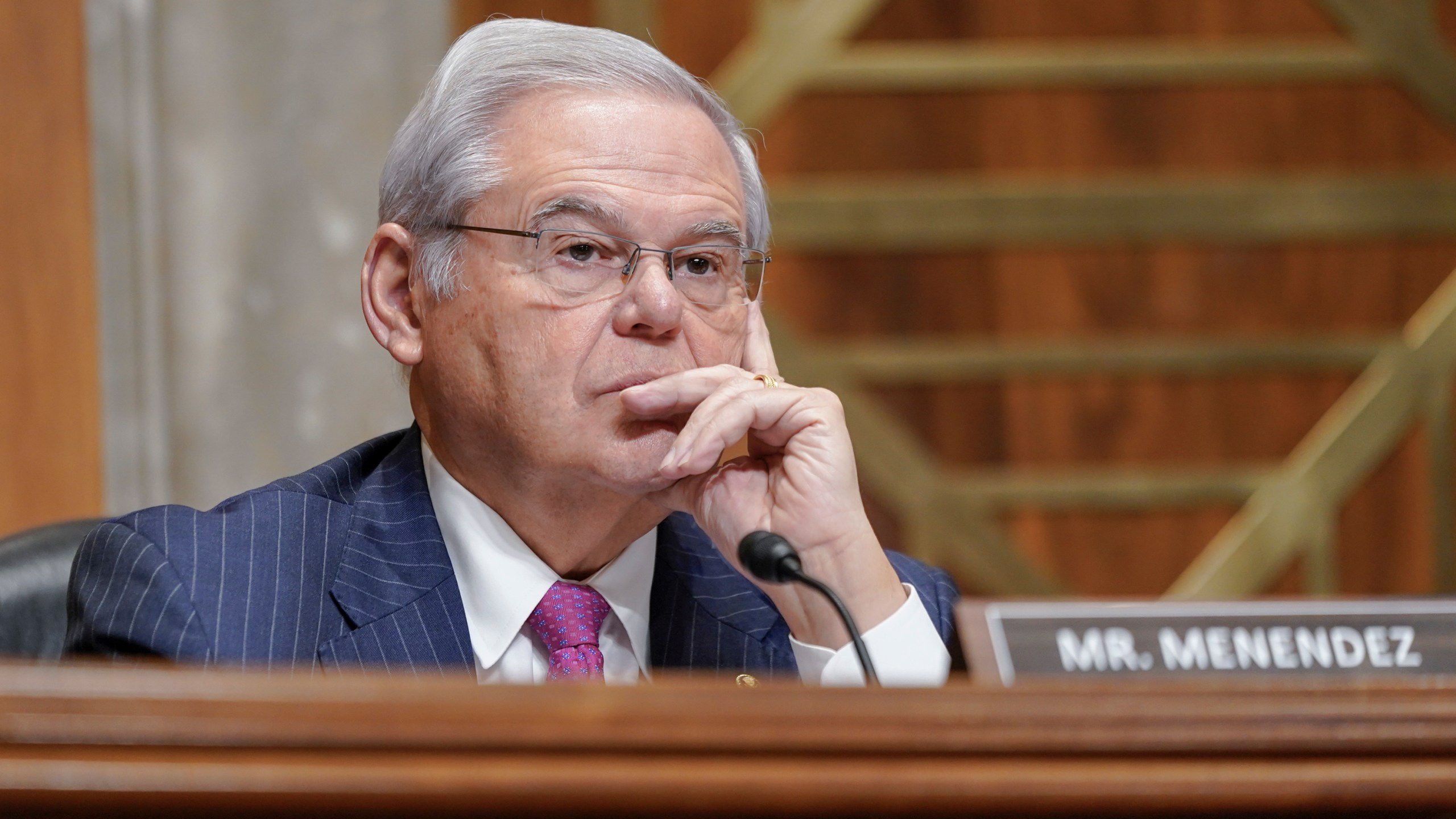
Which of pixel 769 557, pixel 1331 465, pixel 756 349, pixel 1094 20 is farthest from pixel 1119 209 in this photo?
pixel 769 557

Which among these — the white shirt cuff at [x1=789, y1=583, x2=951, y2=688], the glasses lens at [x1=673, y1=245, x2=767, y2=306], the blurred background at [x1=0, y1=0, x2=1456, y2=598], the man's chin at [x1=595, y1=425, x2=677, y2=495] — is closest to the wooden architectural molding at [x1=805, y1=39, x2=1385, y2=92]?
the blurred background at [x1=0, y1=0, x2=1456, y2=598]

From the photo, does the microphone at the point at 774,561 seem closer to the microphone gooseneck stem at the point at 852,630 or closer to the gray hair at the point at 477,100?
the microphone gooseneck stem at the point at 852,630

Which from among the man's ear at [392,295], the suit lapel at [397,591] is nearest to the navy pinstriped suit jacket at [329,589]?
the suit lapel at [397,591]

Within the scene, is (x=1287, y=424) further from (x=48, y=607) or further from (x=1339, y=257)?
(x=48, y=607)

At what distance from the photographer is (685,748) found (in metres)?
0.67

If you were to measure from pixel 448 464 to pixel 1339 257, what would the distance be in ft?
8.35

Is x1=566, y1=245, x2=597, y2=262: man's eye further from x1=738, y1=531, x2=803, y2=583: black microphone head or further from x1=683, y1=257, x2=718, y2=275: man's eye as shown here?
x1=738, y1=531, x2=803, y2=583: black microphone head

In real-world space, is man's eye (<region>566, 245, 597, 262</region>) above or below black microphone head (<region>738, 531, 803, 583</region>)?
above

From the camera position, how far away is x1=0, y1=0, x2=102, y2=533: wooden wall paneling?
2342 mm

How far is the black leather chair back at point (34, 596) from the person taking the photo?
1.42m

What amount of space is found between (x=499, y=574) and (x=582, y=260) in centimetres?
34

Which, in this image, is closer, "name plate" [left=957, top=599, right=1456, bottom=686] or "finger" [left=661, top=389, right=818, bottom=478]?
"name plate" [left=957, top=599, right=1456, bottom=686]

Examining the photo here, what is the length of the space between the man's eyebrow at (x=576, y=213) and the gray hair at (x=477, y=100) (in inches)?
2.8

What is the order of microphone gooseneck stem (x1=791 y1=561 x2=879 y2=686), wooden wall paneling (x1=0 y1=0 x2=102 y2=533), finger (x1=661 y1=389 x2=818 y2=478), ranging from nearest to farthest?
microphone gooseneck stem (x1=791 y1=561 x2=879 y2=686)
finger (x1=661 y1=389 x2=818 y2=478)
wooden wall paneling (x1=0 y1=0 x2=102 y2=533)
